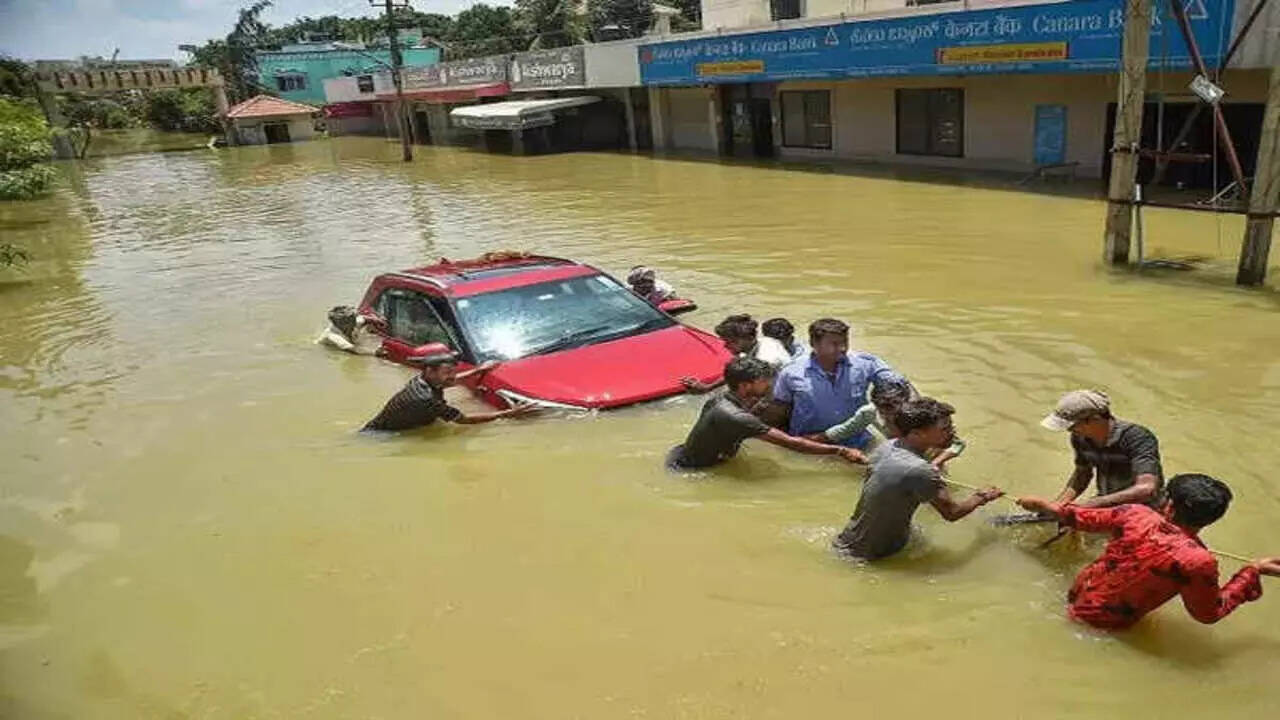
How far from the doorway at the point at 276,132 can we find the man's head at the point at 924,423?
56.1 metres

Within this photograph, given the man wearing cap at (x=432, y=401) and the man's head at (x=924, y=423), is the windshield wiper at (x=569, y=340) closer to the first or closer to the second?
the man wearing cap at (x=432, y=401)

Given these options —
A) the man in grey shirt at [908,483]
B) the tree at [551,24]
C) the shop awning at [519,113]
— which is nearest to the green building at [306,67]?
the tree at [551,24]

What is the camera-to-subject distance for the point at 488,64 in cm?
3900

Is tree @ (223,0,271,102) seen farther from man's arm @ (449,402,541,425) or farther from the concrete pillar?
man's arm @ (449,402,541,425)

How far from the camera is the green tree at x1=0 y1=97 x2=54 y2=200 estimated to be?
18.5 meters

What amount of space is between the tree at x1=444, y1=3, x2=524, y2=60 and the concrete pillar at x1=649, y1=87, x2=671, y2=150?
26751mm

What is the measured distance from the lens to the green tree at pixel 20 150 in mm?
18531

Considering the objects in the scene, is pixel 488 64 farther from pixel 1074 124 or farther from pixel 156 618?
pixel 156 618

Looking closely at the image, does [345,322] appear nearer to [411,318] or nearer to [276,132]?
[411,318]

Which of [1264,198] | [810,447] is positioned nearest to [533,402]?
[810,447]

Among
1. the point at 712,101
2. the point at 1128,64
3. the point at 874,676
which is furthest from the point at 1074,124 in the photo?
the point at 874,676

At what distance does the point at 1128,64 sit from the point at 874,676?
9.42 metres

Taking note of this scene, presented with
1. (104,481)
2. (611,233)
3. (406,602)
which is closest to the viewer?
(406,602)

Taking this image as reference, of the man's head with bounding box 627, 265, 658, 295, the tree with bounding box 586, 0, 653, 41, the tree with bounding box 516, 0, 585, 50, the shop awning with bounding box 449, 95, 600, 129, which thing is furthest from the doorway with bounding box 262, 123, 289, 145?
the man's head with bounding box 627, 265, 658, 295
